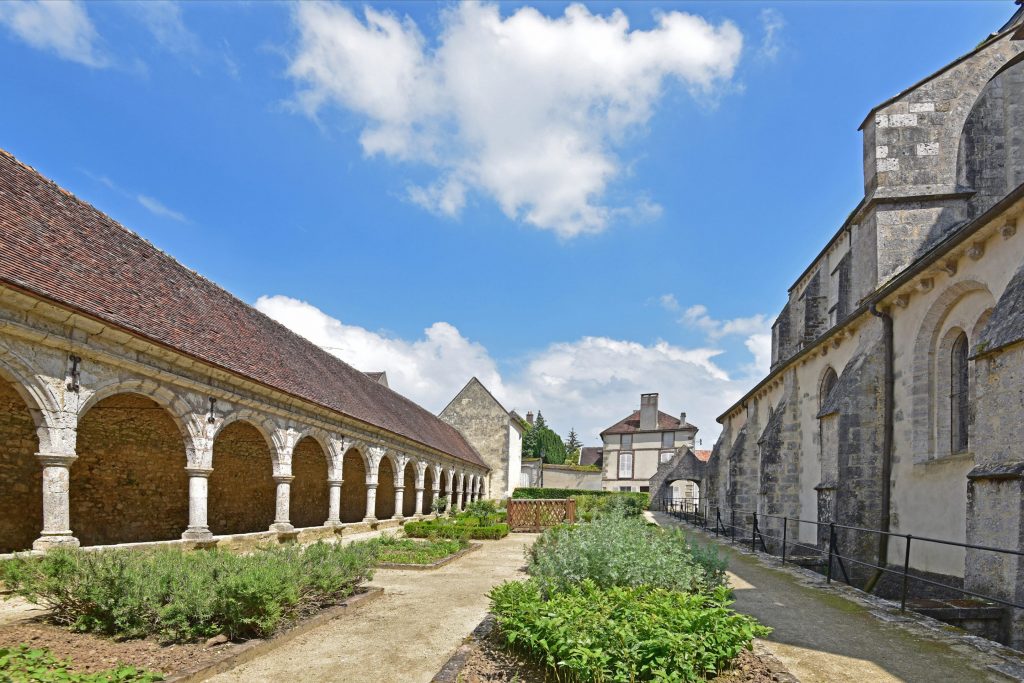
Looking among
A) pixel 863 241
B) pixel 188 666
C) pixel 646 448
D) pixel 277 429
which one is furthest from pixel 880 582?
pixel 646 448

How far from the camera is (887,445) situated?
10086mm

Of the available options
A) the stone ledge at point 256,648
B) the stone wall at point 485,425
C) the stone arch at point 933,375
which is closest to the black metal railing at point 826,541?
the stone arch at point 933,375

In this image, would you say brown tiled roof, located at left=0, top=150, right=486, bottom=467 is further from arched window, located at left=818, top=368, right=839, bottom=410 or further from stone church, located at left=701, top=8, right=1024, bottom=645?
arched window, located at left=818, top=368, right=839, bottom=410

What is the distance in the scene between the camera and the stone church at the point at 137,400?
7.31 meters

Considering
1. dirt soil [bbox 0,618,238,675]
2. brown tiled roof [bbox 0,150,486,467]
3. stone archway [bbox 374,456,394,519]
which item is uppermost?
brown tiled roof [bbox 0,150,486,467]

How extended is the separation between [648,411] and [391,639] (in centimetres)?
4817

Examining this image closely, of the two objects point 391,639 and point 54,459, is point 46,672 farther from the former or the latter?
point 54,459

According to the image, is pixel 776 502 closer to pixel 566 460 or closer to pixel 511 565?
pixel 511 565

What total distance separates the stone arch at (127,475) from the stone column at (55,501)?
386 cm

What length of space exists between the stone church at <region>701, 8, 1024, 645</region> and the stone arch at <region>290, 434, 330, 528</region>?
12.4 metres

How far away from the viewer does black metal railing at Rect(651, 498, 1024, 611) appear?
596 cm

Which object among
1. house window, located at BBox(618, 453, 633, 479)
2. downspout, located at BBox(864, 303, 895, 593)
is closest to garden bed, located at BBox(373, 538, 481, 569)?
downspout, located at BBox(864, 303, 895, 593)

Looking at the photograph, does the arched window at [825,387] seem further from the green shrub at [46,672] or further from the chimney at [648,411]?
the chimney at [648,411]

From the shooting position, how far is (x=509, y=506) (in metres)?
19.4
